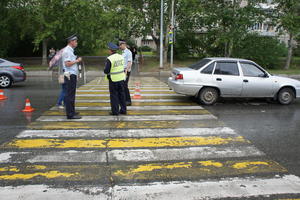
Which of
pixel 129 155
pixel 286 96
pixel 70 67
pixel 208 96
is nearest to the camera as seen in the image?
pixel 129 155

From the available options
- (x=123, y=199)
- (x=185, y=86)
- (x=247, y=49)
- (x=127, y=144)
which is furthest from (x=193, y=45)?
(x=123, y=199)

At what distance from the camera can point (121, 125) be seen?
255 inches

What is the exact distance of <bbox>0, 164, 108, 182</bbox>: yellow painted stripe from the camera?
3.81m

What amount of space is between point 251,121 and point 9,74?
430 inches

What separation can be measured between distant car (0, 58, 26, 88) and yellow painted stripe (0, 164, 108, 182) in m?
9.72

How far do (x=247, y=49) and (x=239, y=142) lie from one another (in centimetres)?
2317

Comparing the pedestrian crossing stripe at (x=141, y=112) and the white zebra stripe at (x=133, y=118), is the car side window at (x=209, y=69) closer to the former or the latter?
the pedestrian crossing stripe at (x=141, y=112)

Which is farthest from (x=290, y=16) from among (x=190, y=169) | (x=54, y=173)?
(x=54, y=173)

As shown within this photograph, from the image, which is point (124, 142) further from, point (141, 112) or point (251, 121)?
point (251, 121)

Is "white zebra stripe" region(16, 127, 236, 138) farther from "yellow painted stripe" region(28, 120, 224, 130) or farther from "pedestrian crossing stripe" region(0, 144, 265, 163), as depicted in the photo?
"pedestrian crossing stripe" region(0, 144, 265, 163)

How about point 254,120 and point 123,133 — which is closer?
point 123,133

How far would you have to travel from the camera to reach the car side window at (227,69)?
9117 mm

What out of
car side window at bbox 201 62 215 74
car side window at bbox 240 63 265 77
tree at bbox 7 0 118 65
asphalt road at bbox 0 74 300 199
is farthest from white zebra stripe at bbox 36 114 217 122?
tree at bbox 7 0 118 65

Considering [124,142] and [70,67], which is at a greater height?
[70,67]
